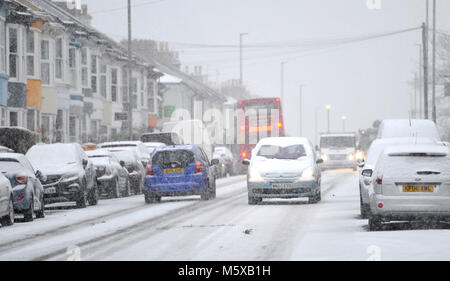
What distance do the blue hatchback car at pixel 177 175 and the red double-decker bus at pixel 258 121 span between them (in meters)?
25.3

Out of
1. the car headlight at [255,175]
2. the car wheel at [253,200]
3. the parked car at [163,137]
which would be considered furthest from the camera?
the parked car at [163,137]

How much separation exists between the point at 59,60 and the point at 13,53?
26.3 feet

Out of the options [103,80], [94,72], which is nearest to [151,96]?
[103,80]

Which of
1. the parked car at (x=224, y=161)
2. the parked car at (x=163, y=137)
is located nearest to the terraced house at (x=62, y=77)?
the parked car at (x=163, y=137)

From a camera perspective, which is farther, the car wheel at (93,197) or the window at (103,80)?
the window at (103,80)

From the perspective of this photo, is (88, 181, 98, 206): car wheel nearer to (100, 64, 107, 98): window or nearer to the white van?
the white van

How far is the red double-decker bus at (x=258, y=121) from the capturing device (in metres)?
57.2

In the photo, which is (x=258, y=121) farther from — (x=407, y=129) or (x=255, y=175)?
(x=255, y=175)

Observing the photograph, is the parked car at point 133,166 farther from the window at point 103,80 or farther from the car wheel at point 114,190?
the window at point 103,80

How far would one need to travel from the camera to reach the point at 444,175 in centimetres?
1867

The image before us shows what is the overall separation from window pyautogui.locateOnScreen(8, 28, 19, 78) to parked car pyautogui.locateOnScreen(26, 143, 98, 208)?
1554 cm

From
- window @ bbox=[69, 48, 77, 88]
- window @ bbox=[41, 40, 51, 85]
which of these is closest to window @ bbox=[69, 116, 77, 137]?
window @ bbox=[69, 48, 77, 88]

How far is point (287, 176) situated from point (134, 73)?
155 feet
